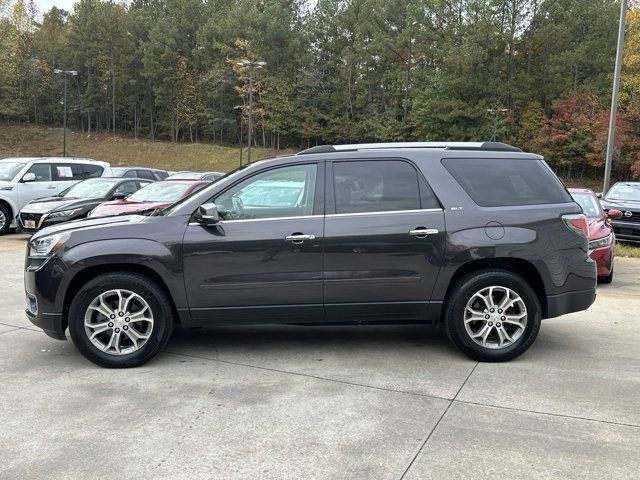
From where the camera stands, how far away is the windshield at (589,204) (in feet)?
30.7

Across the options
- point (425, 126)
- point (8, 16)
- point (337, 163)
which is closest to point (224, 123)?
point (425, 126)

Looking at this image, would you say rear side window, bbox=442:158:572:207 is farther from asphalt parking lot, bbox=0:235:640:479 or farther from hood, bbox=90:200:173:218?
hood, bbox=90:200:173:218

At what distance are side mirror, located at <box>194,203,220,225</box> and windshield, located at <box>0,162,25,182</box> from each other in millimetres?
11769

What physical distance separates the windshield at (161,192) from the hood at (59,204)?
115cm

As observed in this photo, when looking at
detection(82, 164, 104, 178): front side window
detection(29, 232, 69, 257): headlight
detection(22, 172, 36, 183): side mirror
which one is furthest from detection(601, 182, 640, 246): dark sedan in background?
detection(22, 172, 36, 183): side mirror

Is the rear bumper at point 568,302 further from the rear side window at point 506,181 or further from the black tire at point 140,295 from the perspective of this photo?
the black tire at point 140,295

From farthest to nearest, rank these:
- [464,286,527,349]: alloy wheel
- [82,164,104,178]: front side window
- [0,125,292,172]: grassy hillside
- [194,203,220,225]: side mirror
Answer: [0,125,292,172]: grassy hillside
[82,164,104,178]: front side window
[464,286,527,349]: alloy wheel
[194,203,220,225]: side mirror

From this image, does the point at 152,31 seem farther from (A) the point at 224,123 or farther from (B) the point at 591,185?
(B) the point at 591,185

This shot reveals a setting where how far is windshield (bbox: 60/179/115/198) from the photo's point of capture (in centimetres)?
1294

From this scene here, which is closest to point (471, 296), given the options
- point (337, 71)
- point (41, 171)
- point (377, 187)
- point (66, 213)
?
point (377, 187)

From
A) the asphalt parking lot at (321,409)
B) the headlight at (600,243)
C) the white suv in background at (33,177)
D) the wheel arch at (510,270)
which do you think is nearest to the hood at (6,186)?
the white suv in background at (33,177)

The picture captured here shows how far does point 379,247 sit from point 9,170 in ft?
43.3

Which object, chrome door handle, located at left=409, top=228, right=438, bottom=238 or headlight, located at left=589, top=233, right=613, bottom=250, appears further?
headlight, located at left=589, top=233, right=613, bottom=250

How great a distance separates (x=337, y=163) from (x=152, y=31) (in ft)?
222
